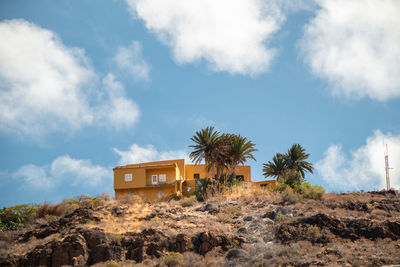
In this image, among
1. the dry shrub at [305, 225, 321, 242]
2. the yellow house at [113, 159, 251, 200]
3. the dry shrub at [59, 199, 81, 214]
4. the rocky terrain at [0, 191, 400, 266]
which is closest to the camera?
the rocky terrain at [0, 191, 400, 266]

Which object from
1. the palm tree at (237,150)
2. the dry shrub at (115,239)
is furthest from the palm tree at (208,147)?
the dry shrub at (115,239)

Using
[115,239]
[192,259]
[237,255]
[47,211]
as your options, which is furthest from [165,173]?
[237,255]

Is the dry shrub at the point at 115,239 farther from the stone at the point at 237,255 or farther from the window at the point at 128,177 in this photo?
the window at the point at 128,177

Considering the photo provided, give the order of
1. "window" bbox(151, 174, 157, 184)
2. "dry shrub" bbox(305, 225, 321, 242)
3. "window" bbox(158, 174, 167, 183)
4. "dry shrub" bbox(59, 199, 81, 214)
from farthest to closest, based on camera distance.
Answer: "window" bbox(151, 174, 157, 184), "window" bbox(158, 174, 167, 183), "dry shrub" bbox(59, 199, 81, 214), "dry shrub" bbox(305, 225, 321, 242)

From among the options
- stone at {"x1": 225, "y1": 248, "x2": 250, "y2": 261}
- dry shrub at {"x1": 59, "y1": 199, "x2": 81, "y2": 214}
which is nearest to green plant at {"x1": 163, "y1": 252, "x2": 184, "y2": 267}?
stone at {"x1": 225, "y1": 248, "x2": 250, "y2": 261}

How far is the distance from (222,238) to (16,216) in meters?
17.4

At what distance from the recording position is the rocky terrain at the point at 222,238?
705 inches

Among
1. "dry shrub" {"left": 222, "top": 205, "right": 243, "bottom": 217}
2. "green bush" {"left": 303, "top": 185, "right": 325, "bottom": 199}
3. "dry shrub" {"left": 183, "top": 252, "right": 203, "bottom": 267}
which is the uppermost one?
"green bush" {"left": 303, "top": 185, "right": 325, "bottom": 199}

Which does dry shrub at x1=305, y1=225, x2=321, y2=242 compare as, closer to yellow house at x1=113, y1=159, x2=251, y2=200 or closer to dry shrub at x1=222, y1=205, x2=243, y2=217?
dry shrub at x1=222, y1=205, x2=243, y2=217

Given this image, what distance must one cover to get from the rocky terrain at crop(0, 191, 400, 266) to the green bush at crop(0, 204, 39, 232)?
4.23m

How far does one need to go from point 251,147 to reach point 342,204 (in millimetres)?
17708

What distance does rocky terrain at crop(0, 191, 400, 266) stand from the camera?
58.7 feet

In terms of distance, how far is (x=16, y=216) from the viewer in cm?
2988

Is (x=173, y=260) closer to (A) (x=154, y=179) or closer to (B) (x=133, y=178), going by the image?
(B) (x=133, y=178)
